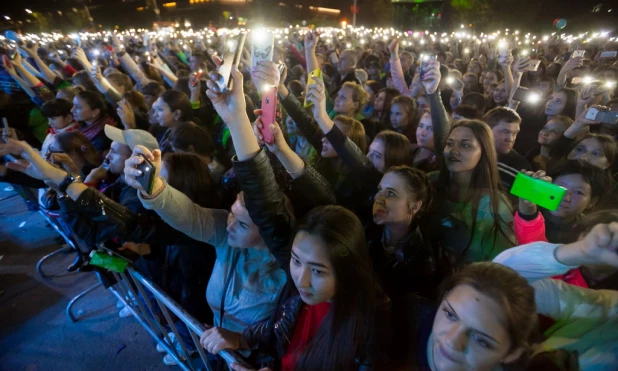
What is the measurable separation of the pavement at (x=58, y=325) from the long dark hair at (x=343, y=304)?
2023 millimetres

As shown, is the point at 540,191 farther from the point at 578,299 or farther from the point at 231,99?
the point at 231,99

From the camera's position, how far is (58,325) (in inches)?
127

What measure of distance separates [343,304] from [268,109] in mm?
1099

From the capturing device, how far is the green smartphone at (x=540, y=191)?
129cm

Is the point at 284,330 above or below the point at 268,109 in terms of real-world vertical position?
below

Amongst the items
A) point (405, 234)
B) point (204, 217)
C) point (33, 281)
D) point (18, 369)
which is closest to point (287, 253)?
point (204, 217)

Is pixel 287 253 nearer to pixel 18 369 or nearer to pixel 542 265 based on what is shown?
pixel 542 265

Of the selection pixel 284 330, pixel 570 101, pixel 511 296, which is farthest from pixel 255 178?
pixel 570 101

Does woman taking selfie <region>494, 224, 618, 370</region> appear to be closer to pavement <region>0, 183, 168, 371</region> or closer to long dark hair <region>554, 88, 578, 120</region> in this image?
pavement <region>0, 183, 168, 371</region>

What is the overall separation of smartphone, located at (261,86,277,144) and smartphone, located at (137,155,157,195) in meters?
0.63

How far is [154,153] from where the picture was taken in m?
1.74

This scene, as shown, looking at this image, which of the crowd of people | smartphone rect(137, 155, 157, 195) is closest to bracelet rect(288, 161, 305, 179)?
the crowd of people

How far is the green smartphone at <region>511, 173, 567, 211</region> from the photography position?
1291mm

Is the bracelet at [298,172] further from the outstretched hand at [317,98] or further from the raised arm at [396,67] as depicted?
the raised arm at [396,67]
